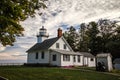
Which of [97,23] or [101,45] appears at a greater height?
[97,23]

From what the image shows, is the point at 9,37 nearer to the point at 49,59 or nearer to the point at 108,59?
the point at 108,59

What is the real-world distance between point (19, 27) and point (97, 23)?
64318mm

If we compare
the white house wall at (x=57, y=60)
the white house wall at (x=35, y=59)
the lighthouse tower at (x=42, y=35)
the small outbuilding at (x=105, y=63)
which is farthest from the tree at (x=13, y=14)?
the lighthouse tower at (x=42, y=35)

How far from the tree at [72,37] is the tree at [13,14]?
171ft

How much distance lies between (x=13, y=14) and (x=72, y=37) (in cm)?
5887

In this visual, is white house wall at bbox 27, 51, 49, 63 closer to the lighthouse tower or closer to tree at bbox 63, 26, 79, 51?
the lighthouse tower

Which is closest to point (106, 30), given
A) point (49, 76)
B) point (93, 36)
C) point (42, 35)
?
point (93, 36)

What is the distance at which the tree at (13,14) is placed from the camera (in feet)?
44.2

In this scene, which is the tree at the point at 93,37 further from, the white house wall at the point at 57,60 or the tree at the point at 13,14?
the tree at the point at 13,14

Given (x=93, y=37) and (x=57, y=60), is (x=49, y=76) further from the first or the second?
(x=93, y=37)

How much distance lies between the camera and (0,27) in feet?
49.0

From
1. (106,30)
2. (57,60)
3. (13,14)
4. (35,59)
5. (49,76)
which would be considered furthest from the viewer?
(106,30)

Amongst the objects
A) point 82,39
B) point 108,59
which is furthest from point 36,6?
point 82,39

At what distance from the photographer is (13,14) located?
45.3 feet
